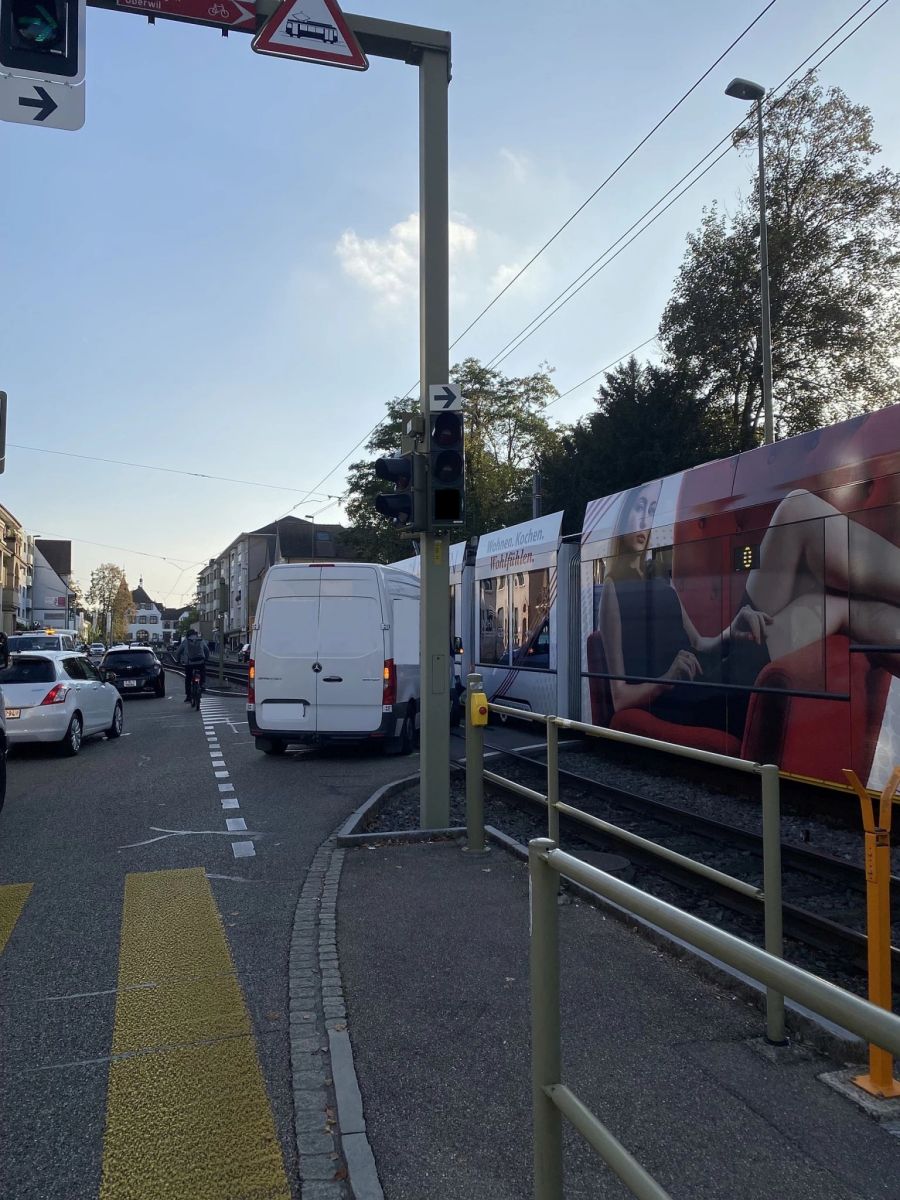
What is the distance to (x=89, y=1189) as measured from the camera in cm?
286

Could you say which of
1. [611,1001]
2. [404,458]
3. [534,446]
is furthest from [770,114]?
[611,1001]

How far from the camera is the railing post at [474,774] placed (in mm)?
6695

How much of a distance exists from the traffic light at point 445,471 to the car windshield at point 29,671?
321 inches

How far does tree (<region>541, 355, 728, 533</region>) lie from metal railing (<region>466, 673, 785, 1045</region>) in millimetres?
23525

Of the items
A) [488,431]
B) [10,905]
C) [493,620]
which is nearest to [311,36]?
[10,905]

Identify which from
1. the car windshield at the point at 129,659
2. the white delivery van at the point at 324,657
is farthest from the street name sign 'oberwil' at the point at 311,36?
the car windshield at the point at 129,659

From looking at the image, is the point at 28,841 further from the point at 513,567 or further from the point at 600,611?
the point at 513,567

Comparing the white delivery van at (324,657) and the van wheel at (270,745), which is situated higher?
the white delivery van at (324,657)

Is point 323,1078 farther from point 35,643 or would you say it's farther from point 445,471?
point 35,643

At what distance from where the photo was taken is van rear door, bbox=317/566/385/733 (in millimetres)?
12578

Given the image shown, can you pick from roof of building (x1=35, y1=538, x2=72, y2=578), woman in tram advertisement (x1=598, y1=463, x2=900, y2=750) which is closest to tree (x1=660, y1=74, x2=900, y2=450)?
woman in tram advertisement (x1=598, y1=463, x2=900, y2=750)

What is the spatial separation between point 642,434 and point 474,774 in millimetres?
25802

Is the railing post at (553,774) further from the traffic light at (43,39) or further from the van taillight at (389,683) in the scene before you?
the van taillight at (389,683)

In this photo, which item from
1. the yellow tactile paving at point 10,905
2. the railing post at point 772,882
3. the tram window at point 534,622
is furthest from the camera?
the tram window at point 534,622
